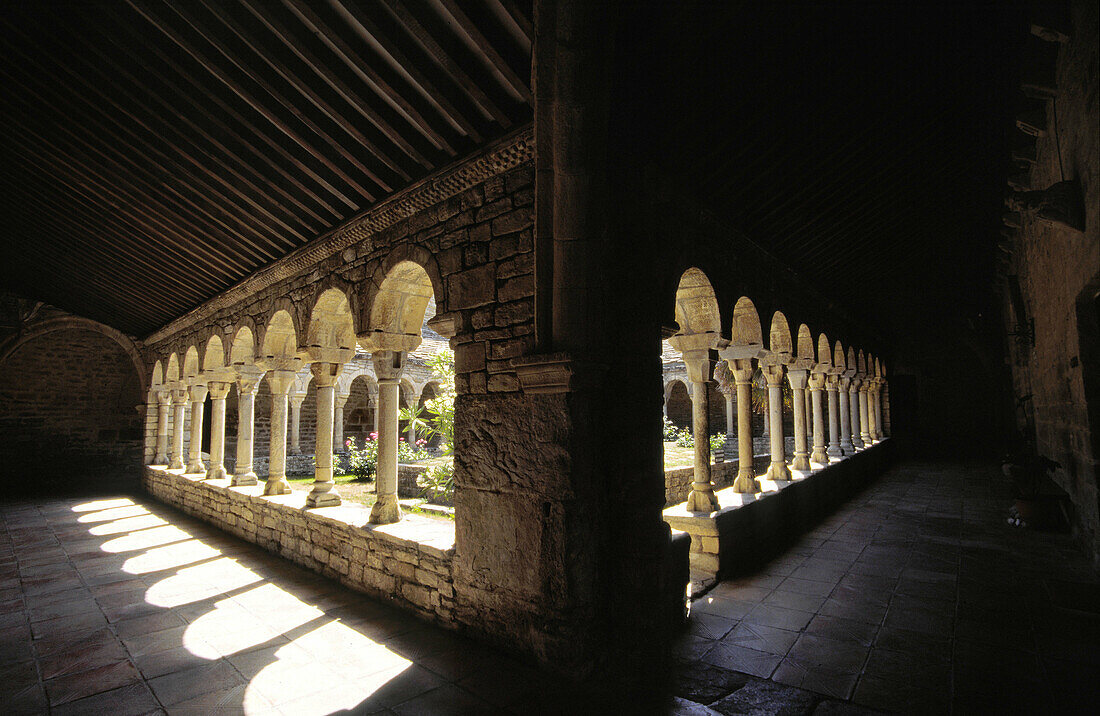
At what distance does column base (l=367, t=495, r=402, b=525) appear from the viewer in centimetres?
372

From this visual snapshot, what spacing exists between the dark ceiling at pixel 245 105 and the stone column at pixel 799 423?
201 inches

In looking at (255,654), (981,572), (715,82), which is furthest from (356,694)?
(981,572)

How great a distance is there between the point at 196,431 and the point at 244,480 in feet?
7.01

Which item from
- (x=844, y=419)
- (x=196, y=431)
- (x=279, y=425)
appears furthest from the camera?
(x=844, y=419)

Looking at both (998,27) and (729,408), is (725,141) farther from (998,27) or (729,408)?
(729,408)

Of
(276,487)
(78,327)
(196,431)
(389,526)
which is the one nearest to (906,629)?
(389,526)

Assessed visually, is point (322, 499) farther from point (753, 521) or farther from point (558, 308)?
point (753, 521)

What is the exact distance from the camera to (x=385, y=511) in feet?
12.3

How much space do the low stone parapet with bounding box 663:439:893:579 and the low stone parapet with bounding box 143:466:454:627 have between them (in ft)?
5.33

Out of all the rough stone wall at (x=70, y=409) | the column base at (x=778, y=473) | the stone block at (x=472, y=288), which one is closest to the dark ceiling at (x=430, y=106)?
the stone block at (x=472, y=288)

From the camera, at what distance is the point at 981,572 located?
373 cm

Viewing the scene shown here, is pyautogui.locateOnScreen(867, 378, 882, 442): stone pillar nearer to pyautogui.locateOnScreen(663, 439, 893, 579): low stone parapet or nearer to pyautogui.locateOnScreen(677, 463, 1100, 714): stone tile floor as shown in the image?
pyautogui.locateOnScreen(663, 439, 893, 579): low stone parapet

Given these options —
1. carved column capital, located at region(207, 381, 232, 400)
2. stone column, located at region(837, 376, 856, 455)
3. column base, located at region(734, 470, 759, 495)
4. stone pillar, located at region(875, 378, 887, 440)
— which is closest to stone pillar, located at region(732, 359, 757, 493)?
column base, located at region(734, 470, 759, 495)

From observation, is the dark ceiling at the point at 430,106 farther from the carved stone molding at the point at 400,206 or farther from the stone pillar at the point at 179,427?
the stone pillar at the point at 179,427
